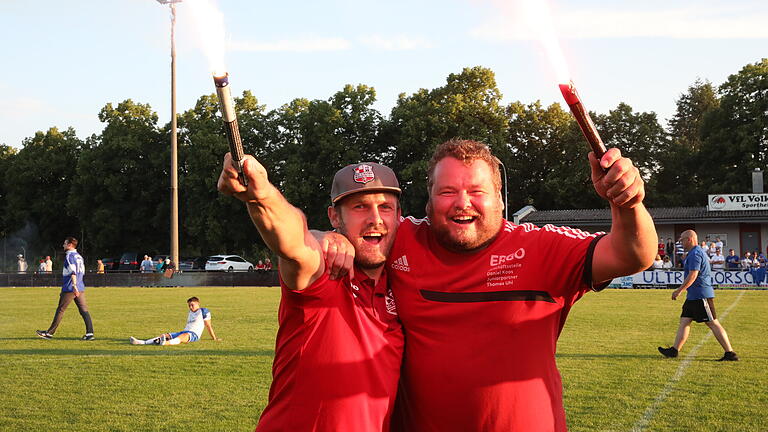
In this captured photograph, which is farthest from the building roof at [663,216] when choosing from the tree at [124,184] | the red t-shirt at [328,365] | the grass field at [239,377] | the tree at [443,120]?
the red t-shirt at [328,365]

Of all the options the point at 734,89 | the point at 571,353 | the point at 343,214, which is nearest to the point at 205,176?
the point at 734,89

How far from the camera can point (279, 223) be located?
3322 mm

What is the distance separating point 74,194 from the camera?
235 ft

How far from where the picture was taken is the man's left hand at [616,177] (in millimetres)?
3238

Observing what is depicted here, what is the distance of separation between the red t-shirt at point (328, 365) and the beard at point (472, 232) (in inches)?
23.4

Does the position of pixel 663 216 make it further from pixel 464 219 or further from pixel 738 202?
pixel 464 219

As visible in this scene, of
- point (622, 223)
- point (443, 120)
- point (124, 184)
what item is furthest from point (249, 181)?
point (124, 184)

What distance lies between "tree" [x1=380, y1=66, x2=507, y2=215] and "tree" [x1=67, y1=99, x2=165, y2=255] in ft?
71.1

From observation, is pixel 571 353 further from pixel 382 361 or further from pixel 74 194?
pixel 74 194

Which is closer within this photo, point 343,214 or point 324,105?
point 343,214

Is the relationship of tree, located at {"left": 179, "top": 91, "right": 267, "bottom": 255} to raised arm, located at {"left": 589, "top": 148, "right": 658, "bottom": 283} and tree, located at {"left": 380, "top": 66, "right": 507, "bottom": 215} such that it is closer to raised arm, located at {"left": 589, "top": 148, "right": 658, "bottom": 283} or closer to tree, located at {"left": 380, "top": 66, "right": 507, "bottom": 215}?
tree, located at {"left": 380, "top": 66, "right": 507, "bottom": 215}

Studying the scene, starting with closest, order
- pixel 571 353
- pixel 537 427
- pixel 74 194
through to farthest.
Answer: pixel 537 427 → pixel 571 353 → pixel 74 194

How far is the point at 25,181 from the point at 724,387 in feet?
254

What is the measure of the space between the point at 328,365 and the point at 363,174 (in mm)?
1030
